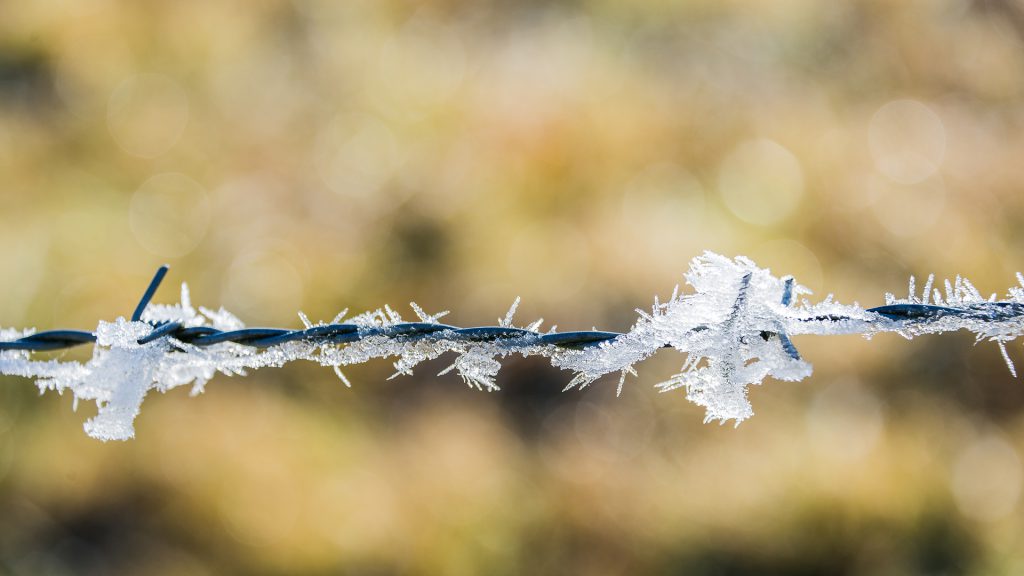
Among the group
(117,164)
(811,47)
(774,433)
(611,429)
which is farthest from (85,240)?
(811,47)

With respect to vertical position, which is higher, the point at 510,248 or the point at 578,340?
the point at 510,248

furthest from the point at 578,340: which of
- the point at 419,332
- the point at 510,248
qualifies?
the point at 510,248

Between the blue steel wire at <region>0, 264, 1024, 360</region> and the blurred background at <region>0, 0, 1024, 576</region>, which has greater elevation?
the blurred background at <region>0, 0, 1024, 576</region>

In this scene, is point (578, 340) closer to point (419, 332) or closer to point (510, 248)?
point (419, 332)

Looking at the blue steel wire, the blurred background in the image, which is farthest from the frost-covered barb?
the blurred background

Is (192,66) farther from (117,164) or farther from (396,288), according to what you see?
(396,288)

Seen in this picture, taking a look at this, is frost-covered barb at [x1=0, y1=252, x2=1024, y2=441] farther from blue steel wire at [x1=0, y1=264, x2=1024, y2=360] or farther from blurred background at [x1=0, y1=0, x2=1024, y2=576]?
blurred background at [x1=0, y1=0, x2=1024, y2=576]
